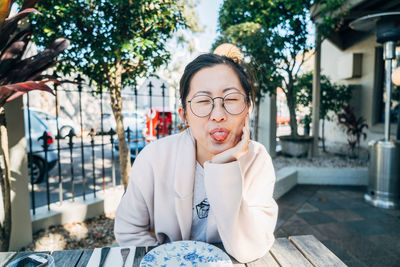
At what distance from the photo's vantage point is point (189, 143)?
1408 millimetres

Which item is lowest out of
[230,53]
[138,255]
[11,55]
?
[138,255]

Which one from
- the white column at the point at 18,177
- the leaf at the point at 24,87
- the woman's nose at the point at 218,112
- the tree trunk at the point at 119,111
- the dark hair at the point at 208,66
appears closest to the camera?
the woman's nose at the point at 218,112

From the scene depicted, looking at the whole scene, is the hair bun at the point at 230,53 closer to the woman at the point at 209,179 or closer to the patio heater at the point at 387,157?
the woman at the point at 209,179

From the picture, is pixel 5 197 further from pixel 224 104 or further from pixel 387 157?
pixel 387 157

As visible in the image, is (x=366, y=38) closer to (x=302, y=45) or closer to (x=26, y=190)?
(x=302, y=45)

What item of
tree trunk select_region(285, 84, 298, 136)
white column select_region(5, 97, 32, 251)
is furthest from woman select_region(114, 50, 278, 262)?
tree trunk select_region(285, 84, 298, 136)

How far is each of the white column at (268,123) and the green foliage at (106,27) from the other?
3603 mm

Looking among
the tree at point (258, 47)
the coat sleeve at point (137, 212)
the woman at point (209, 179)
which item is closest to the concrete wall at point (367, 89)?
the tree at point (258, 47)

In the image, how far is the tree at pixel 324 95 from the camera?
6805mm

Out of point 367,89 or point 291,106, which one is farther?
point 367,89

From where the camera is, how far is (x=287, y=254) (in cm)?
109

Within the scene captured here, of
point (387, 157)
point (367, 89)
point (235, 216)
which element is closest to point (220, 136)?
point (235, 216)

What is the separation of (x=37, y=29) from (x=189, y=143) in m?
2.16

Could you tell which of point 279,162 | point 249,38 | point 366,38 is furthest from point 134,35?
point 366,38
